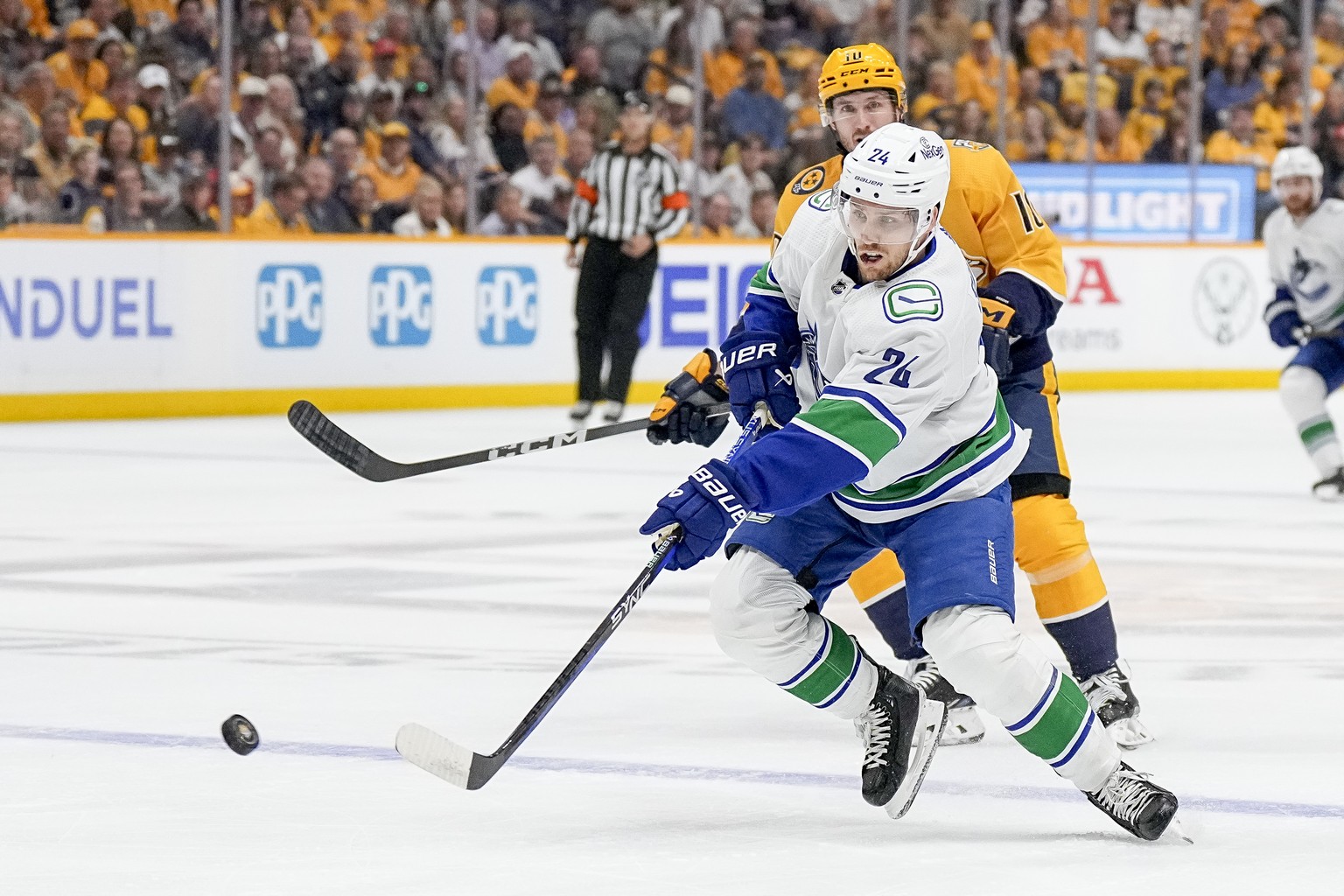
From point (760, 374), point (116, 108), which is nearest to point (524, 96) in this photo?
point (116, 108)

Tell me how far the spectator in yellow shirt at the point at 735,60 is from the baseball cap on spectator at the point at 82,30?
339 centimetres

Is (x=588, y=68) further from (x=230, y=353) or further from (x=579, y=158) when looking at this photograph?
(x=230, y=353)

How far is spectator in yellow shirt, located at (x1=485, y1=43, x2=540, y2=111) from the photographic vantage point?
12.2m

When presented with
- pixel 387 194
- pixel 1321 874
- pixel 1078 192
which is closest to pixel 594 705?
pixel 1321 874

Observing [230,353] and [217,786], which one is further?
[230,353]

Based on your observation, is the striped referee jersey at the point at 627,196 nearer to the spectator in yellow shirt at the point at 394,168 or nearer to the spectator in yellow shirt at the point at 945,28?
the spectator in yellow shirt at the point at 394,168

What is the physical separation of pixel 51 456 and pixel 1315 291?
464 centimetres

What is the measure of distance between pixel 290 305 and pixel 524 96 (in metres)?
1.68

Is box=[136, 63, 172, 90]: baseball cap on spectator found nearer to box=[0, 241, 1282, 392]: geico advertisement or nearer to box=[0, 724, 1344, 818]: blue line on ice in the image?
box=[0, 241, 1282, 392]: geico advertisement

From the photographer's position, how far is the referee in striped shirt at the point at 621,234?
38.0 ft

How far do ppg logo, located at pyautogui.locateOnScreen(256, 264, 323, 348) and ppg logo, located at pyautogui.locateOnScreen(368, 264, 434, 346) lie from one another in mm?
303

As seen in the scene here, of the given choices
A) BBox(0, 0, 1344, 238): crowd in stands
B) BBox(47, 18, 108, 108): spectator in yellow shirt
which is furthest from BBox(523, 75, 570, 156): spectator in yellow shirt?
BBox(47, 18, 108, 108): spectator in yellow shirt

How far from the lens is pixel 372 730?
4.12 m

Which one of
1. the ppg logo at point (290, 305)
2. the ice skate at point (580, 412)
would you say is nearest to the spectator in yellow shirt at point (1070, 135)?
the ice skate at point (580, 412)
